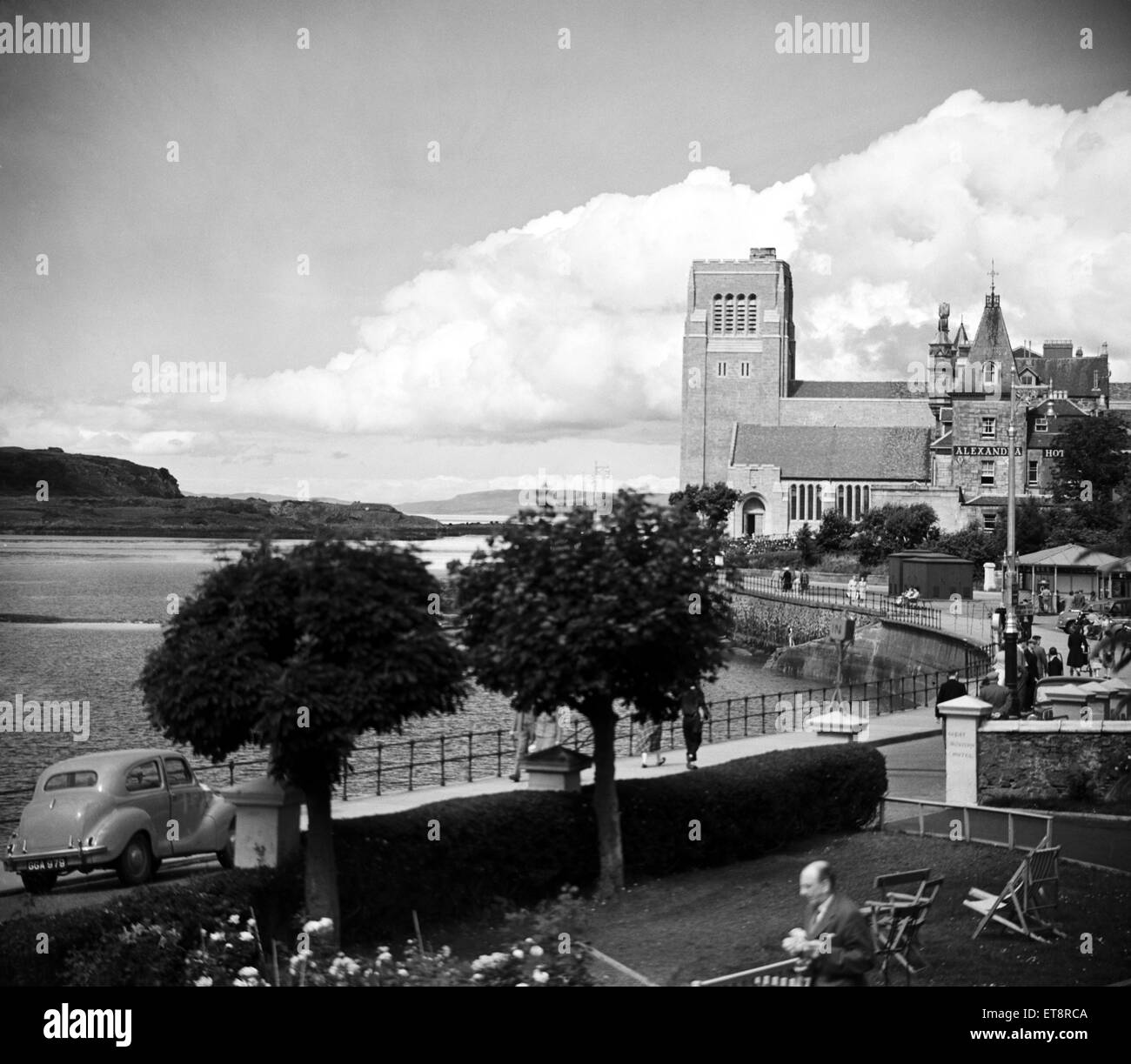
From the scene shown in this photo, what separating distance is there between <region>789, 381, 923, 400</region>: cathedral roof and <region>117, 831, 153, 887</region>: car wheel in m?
128

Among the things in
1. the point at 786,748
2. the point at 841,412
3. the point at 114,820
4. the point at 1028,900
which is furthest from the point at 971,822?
the point at 841,412

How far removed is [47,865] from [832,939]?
→ 28.4 ft

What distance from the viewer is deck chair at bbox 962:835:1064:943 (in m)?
12.0

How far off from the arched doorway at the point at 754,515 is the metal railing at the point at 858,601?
129 ft

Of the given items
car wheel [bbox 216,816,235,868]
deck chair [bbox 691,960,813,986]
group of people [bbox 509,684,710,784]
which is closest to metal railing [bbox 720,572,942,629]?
group of people [bbox 509,684,710,784]

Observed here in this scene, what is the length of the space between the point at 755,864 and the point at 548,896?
2.56m

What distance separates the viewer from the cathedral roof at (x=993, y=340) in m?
123

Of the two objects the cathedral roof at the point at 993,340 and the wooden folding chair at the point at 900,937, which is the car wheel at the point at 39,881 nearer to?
the wooden folding chair at the point at 900,937

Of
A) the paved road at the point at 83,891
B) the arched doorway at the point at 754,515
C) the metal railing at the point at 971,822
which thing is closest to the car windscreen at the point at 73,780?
the paved road at the point at 83,891

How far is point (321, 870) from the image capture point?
1230cm

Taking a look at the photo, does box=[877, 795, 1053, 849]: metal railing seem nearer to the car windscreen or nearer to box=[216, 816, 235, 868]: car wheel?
box=[216, 816, 235, 868]: car wheel

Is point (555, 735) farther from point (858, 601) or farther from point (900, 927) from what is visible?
point (858, 601)

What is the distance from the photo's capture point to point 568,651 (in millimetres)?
14477
